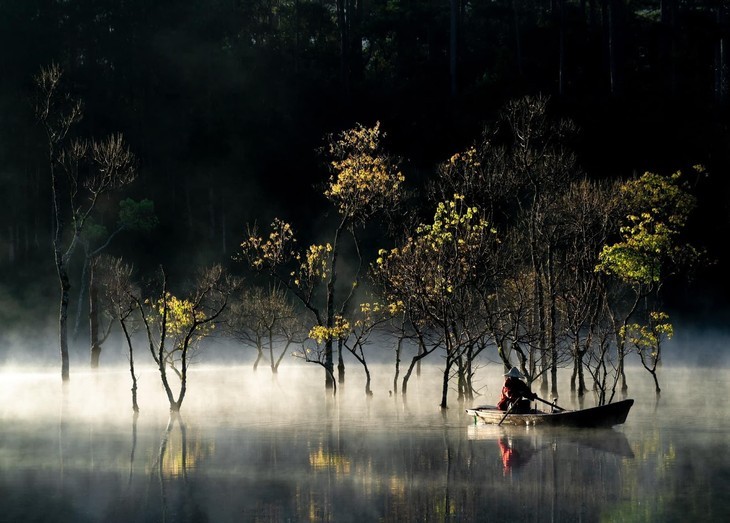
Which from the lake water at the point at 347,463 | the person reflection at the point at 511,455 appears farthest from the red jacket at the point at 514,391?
the person reflection at the point at 511,455

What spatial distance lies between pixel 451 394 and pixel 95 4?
82.6 meters

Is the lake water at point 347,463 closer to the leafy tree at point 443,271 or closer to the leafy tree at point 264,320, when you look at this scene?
the leafy tree at point 443,271

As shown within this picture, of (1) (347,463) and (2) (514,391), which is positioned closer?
(1) (347,463)

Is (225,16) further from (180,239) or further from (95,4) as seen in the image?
(180,239)

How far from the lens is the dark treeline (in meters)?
109

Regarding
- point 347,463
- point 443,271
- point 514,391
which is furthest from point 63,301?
point 347,463

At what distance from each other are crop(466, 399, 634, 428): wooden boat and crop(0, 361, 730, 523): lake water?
0.60 meters

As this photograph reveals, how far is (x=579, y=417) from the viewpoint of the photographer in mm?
40750

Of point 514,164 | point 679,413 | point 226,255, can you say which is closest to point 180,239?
point 226,255

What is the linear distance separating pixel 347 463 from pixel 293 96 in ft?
317

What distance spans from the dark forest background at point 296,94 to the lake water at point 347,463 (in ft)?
177

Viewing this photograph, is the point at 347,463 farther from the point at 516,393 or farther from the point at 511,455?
the point at 516,393

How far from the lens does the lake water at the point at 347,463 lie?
25.4 metres

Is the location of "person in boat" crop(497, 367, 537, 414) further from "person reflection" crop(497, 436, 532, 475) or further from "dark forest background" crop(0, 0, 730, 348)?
"dark forest background" crop(0, 0, 730, 348)
